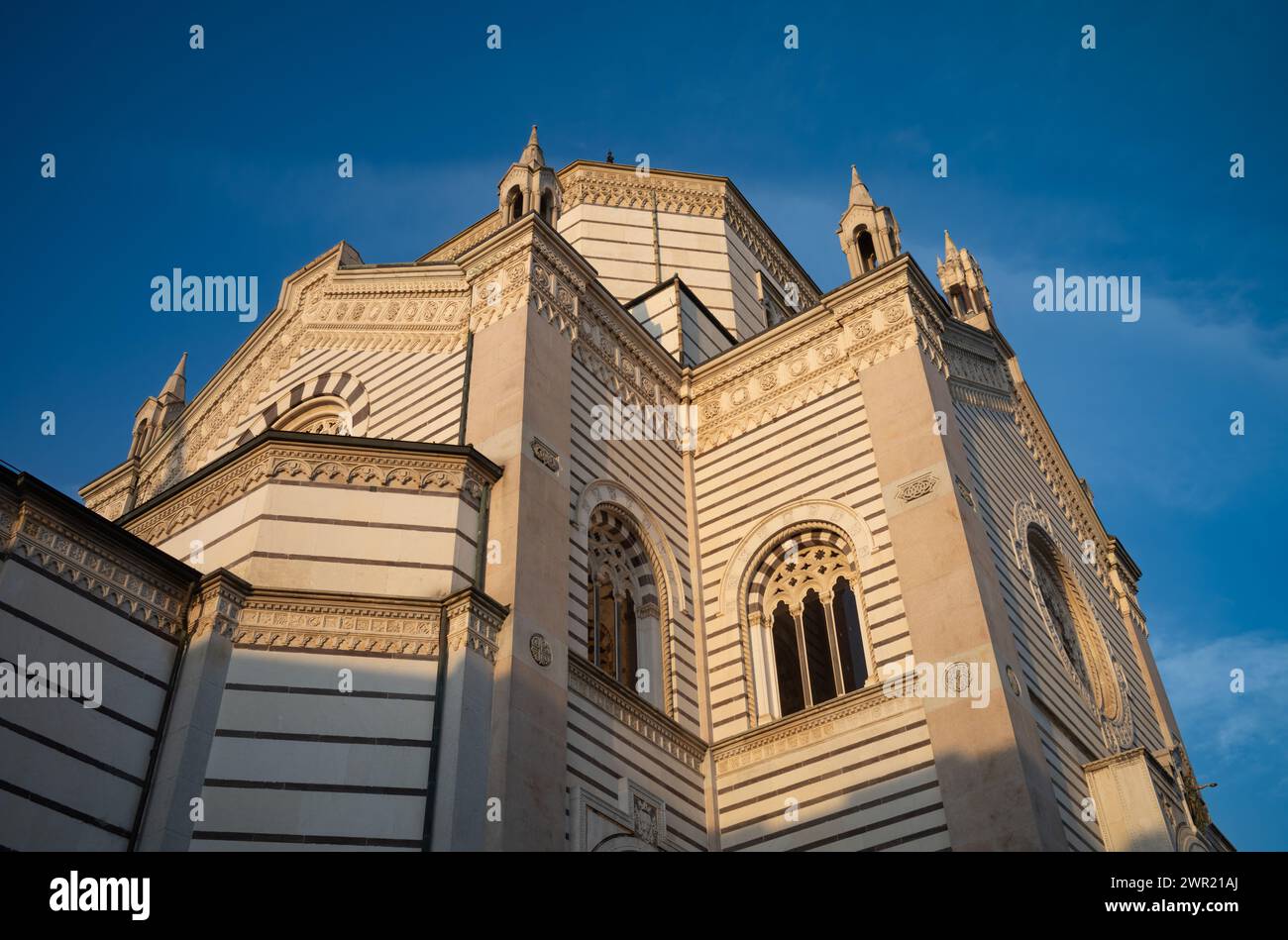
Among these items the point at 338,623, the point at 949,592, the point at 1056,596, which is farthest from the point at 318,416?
the point at 1056,596

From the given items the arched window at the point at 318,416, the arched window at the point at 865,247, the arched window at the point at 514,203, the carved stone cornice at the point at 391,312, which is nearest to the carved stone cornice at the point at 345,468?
the carved stone cornice at the point at 391,312

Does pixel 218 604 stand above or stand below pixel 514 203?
below

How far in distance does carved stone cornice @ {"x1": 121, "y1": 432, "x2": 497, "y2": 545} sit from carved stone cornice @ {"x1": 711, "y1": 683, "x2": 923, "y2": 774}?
5598 millimetres

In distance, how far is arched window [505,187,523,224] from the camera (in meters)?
21.3

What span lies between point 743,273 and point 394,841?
21.0m

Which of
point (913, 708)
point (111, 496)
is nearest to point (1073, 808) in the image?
point (913, 708)

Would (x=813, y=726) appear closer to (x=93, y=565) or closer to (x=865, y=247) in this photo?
(x=865, y=247)

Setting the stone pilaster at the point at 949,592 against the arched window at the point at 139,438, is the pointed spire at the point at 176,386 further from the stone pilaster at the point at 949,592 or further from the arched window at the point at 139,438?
the stone pilaster at the point at 949,592

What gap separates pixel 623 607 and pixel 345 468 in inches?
208

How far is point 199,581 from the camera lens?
1456 cm

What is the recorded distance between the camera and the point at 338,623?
48.1ft

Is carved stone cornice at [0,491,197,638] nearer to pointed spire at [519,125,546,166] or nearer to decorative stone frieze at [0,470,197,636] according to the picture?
decorative stone frieze at [0,470,197,636]

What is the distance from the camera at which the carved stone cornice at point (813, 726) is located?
1706 cm
